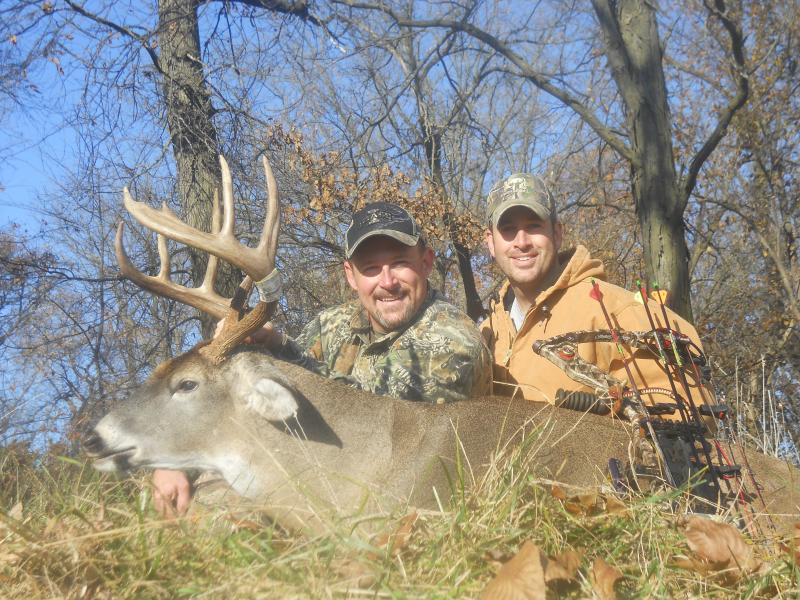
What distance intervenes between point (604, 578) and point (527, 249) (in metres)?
2.89

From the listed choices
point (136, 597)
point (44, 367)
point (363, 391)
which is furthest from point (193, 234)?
point (44, 367)

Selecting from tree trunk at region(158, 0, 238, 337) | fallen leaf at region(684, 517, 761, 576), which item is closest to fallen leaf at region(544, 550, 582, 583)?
fallen leaf at region(684, 517, 761, 576)

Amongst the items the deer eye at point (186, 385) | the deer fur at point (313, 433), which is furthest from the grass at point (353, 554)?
the deer eye at point (186, 385)

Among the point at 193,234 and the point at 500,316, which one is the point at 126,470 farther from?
the point at 500,316

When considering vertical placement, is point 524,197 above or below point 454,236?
below

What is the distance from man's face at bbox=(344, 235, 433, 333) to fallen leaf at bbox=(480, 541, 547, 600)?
233 cm

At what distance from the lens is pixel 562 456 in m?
3.85

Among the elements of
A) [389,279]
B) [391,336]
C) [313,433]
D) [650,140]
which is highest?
[650,140]

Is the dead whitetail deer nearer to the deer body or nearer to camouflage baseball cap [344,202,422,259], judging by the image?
the deer body

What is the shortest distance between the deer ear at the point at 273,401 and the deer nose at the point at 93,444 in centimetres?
83

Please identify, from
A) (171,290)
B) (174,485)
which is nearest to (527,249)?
(171,290)

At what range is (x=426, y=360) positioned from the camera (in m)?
4.16

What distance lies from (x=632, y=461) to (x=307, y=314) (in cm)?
742

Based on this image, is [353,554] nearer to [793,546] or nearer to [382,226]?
[793,546]
